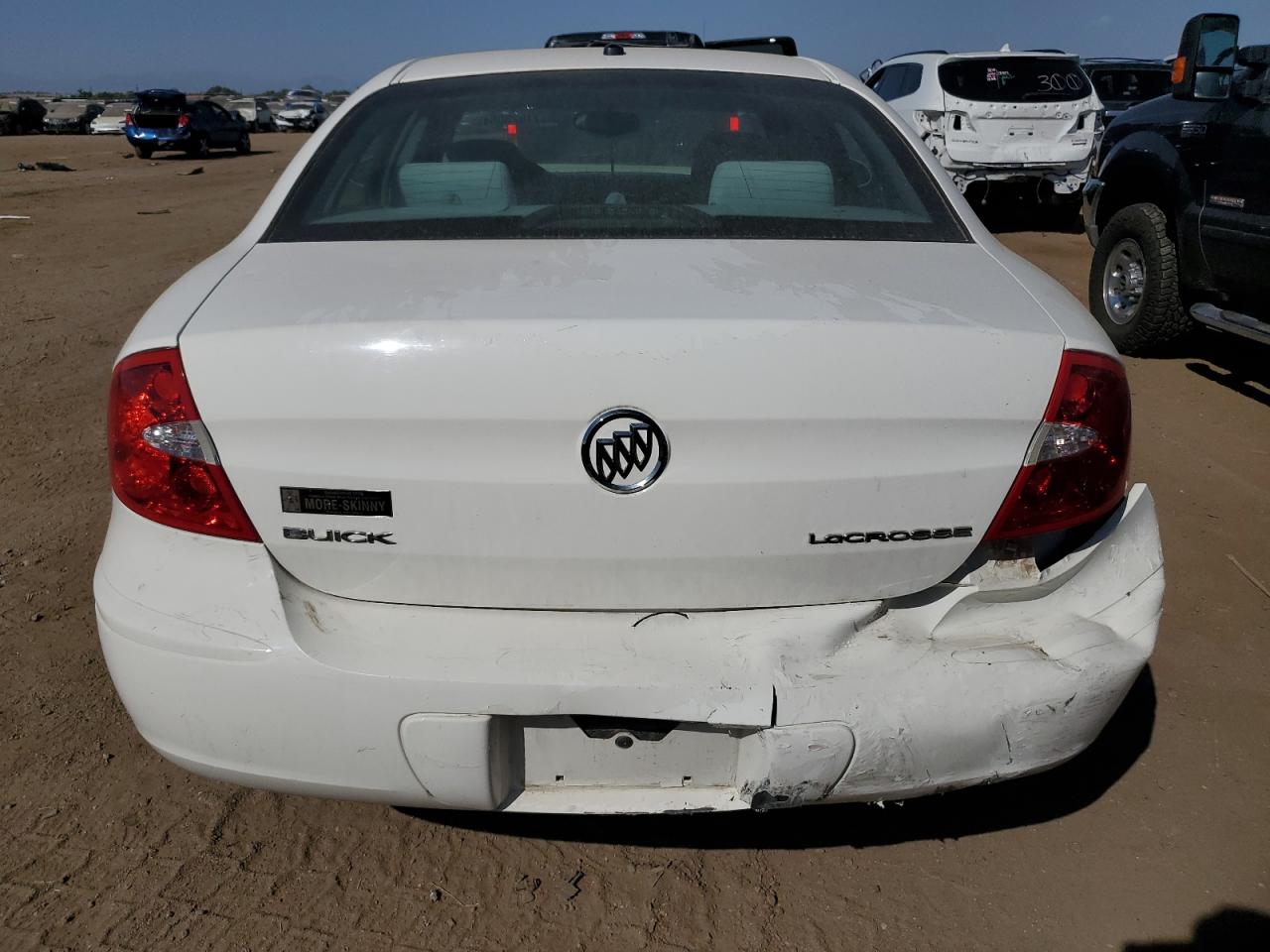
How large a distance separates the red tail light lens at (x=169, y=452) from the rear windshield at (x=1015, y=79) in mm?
10919

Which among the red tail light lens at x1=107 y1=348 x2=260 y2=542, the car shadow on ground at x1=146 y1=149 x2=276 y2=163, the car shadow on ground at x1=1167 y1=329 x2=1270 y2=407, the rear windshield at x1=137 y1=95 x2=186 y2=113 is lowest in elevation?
the car shadow on ground at x1=146 y1=149 x2=276 y2=163

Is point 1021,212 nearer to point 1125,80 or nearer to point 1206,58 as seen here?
point 1125,80

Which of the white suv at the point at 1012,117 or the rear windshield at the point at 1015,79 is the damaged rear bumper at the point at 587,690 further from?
the rear windshield at the point at 1015,79

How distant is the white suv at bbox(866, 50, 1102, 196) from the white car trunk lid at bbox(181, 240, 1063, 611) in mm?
10049

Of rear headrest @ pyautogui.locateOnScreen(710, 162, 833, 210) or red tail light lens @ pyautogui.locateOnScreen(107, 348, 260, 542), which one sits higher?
rear headrest @ pyautogui.locateOnScreen(710, 162, 833, 210)

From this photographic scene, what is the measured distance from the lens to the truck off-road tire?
6.11 m

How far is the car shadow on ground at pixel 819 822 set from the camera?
2463 millimetres

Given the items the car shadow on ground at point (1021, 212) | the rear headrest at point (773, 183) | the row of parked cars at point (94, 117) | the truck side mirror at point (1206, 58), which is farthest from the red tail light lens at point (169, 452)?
the row of parked cars at point (94, 117)

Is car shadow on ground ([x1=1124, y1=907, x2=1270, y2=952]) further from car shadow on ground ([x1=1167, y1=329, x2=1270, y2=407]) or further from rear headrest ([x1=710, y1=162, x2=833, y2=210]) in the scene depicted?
car shadow on ground ([x1=1167, y1=329, x2=1270, y2=407])

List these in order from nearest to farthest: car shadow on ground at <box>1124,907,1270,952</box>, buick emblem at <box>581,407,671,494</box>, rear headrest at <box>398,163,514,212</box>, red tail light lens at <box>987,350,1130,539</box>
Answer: buick emblem at <box>581,407,671,494</box>, red tail light lens at <box>987,350,1130,539</box>, car shadow on ground at <box>1124,907,1270,952</box>, rear headrest at <box>398,163,514,212</box>

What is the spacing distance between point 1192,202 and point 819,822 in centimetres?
480

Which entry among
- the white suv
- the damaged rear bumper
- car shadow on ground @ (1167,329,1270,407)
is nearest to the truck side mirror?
car shadow on ground @ (1167,329,1270,407)

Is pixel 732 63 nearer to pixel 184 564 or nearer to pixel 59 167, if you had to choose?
pixel 184 564

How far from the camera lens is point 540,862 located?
7.86 feet
